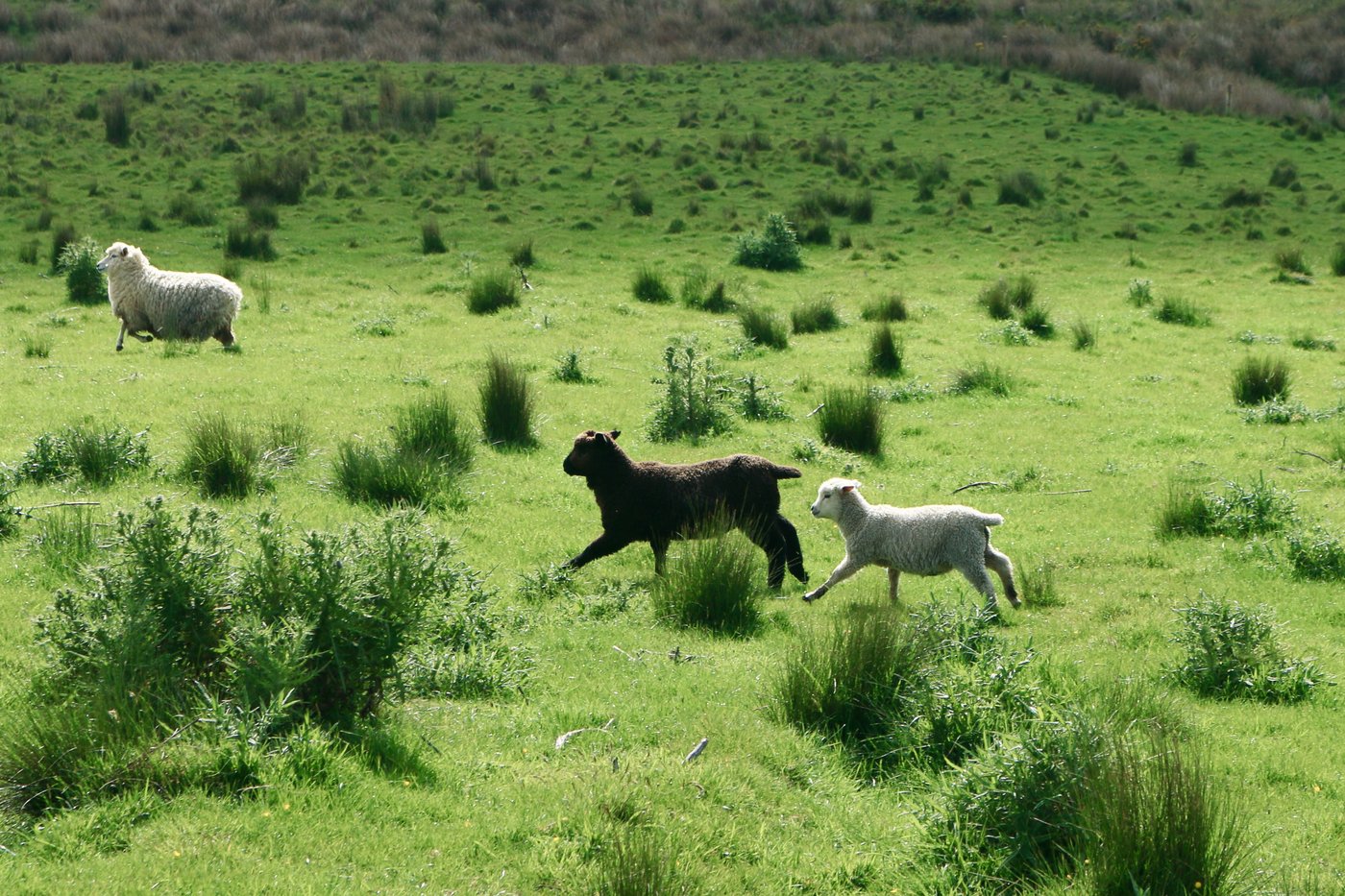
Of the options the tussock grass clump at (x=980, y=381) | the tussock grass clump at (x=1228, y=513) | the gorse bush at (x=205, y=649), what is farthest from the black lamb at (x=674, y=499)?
the tussock grass clump at (x=980, y=381)

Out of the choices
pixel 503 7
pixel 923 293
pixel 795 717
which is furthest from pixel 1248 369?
pixel 503 7

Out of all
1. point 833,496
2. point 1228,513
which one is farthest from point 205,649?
point 1228,513

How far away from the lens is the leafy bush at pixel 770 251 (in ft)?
82.2

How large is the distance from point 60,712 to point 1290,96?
49448 mm

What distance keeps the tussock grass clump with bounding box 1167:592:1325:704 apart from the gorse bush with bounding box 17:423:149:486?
27.9 ft

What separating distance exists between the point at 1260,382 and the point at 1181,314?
5440 mm

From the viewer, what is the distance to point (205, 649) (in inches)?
243

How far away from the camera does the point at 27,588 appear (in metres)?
8.16

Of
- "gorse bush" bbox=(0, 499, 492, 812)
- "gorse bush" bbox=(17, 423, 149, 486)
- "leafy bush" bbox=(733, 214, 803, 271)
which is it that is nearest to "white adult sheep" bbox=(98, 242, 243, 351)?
"gorse bush" bbox=(17, 423, 149, 486)

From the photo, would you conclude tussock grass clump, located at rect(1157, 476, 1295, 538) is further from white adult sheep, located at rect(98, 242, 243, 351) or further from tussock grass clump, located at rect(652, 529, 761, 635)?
white adult sheep, located at rect(98, 242, 243, 351)

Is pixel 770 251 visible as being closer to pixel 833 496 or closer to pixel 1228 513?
pixel 1228 513

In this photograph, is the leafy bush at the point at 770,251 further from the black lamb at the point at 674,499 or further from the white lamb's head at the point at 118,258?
the black lamb at the point at 674,499

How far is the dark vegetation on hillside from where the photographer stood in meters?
45.5

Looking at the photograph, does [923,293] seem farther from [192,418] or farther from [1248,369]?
[192,418]
